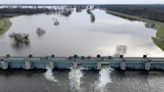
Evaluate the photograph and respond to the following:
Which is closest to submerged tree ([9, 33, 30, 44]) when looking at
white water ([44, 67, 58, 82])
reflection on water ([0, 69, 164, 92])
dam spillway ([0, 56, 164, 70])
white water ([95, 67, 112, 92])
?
dam spillway ([0, 56, 164, 70])

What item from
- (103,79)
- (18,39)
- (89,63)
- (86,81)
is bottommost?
(86,81)

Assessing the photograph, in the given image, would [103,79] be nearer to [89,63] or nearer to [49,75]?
[89,63]

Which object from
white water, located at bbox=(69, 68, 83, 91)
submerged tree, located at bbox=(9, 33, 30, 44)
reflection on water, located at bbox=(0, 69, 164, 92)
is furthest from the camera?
submerged tree, located at bbox=(9, 33, 30, 44)

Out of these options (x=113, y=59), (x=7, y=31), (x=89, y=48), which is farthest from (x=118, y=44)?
(x=7, y=31)

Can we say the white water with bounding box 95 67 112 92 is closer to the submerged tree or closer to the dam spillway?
the dam spillway

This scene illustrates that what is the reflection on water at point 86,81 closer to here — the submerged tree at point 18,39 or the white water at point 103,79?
the white water at point 103,79

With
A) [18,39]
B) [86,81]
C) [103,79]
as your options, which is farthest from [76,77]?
[18,39]

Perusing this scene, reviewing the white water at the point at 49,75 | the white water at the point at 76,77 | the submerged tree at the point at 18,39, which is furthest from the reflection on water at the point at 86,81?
the submerged tree at the point at 18,39

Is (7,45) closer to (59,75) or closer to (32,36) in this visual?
(32,36)
